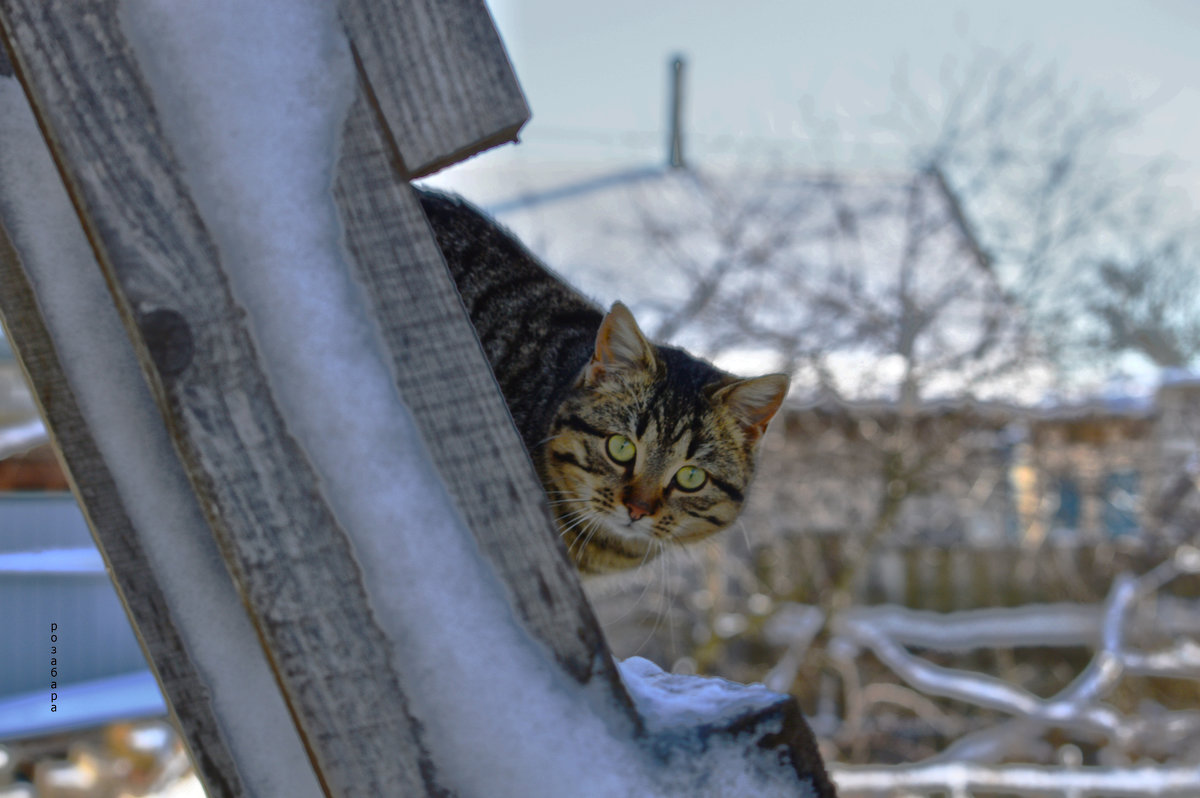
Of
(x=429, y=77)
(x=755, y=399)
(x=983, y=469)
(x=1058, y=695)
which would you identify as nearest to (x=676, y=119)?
(x=983, y=469)

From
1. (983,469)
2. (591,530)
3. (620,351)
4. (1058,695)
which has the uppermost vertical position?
(620,351)

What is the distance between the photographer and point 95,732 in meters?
4.57

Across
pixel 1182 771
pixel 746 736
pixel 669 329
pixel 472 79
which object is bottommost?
pixel 1182 771

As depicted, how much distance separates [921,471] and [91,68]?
611cm

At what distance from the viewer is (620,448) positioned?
167 centimetres

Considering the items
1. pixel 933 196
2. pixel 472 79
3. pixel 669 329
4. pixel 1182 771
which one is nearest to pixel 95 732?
pixel 669 329

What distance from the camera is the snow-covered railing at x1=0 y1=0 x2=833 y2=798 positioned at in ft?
1.84

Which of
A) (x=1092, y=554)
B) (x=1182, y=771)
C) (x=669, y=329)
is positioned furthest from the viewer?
(x=1092, y=554)

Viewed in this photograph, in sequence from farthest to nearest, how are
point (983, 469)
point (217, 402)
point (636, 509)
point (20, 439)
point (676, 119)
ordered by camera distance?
point (676, 119) < point (983, 469) < point (20, 439) < point (636, 509) < point (217, 402)

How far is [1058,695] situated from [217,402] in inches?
246

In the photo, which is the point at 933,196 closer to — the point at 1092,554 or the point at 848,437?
the point at 848,437

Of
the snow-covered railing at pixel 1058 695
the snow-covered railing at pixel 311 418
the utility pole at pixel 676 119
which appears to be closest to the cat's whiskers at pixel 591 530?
the snow-covered railing at pixel 311 418

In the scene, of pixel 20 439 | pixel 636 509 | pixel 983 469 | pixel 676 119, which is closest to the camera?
pixel 636 509

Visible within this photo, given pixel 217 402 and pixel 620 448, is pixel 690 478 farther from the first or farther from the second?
pixel 217 402
